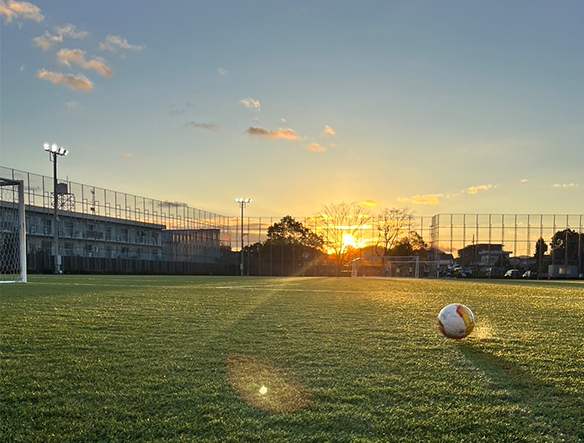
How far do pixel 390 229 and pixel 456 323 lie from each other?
50.5 meters

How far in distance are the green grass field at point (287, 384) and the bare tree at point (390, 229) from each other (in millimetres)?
48449

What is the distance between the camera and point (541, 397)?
2.23 meters

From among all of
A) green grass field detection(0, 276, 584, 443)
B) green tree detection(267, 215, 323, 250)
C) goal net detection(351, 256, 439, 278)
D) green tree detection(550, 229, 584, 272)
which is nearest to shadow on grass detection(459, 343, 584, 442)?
green grass field detection(0, 276, 584, 443)

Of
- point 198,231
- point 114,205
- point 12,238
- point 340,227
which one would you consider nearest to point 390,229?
point 340,227

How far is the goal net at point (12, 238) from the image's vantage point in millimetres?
13992

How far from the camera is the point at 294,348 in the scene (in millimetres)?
3426

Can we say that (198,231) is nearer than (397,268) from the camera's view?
No

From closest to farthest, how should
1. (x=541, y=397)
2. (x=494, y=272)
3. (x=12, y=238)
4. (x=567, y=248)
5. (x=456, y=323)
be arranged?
(x=541, y=397) → (x=456, y=323) → (x=12, y=238) → (x=494, y=272) → (x=567, y=248)

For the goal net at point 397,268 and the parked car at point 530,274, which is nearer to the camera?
the goal net at point 397,268

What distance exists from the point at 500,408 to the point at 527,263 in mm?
50529

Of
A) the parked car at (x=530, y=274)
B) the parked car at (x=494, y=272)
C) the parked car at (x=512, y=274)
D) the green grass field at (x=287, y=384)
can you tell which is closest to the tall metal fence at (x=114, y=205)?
the parked car at (x=494, y=272)

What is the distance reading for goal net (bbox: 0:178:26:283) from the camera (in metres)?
14.0

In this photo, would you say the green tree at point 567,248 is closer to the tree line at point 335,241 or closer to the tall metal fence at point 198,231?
the tall metal fence at point 198,231

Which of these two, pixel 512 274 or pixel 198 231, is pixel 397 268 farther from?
pixel 198 231
